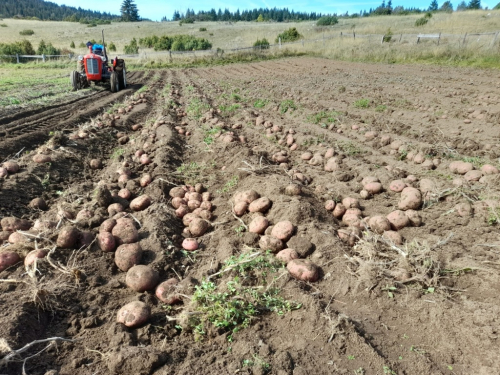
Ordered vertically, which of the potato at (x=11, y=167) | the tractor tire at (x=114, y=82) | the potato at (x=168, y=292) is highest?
the tractor tire at (x=114, y=82)

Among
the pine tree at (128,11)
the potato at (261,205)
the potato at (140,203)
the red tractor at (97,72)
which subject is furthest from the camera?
the pine tree at (128,11)

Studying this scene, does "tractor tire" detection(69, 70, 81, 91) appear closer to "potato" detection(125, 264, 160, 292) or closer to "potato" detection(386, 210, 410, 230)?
"potato" detection(125, 264, 160, 292)

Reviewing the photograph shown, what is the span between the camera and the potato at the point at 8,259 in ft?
8.32

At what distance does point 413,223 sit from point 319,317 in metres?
1.66

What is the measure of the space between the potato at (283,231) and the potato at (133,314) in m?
1.23

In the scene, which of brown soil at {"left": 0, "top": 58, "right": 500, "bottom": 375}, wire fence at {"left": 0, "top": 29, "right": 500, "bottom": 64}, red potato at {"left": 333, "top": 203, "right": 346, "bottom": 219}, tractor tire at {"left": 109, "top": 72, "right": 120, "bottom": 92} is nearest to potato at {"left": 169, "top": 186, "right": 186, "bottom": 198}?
brown soil at {"left": 0, "top": 58, "right": 500, "bottom": 375}

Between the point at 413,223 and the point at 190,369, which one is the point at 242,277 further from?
the point at 413,223

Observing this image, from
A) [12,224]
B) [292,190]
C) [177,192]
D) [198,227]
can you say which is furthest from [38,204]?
[292,190]

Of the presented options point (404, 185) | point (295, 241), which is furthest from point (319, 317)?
point (404, 185)

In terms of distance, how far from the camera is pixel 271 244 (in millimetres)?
2799

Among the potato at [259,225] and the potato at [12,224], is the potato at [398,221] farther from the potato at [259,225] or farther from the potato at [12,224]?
the potato at [12,224]

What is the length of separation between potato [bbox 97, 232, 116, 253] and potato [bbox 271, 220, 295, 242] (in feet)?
4.63

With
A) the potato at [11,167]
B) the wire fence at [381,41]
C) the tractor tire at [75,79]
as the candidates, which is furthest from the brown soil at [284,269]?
the wire fence at [381,41]

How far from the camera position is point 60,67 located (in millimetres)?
25047
